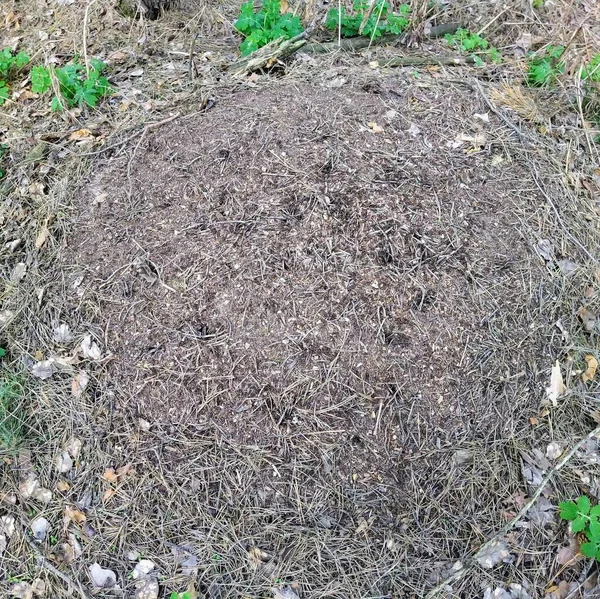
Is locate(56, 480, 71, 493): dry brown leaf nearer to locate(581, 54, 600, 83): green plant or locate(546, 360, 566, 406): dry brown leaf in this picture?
locate(546, 360, 566, 406): dry brown leaf

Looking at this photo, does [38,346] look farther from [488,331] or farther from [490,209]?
[490,209]

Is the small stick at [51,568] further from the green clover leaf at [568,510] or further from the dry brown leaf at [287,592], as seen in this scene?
the green clover leaf at [568,510]

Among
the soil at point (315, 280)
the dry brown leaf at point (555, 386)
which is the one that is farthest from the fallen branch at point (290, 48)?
the dry brown leaf at point (555, 386)

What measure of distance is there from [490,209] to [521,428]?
40.3 inches

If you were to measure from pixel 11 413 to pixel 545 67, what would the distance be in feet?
11.2

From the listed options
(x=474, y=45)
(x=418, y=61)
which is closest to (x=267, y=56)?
(x=418, y=61)

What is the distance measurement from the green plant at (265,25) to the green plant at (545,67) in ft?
4.74

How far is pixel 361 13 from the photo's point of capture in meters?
3.22

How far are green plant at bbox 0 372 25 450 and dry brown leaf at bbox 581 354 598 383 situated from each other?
7.82 feet

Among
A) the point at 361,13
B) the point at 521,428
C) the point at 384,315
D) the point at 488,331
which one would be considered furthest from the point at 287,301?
the point at 361,13

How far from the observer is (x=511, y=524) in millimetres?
1905

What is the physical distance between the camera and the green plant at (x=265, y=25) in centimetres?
307

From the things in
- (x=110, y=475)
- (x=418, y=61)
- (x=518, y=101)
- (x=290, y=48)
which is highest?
(x=290, y=48)

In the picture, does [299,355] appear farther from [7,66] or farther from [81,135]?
[7,66]
